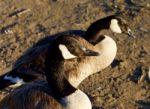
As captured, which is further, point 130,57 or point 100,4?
point 100,4

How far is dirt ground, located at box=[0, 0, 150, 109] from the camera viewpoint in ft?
24.8

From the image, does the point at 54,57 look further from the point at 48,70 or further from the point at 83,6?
the point at 83,6

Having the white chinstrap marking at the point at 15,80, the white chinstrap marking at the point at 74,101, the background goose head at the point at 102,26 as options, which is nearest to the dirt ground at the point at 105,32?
the background goose head at the point at 102,26

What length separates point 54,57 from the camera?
248 inches

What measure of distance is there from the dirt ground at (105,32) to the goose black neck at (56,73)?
3.52ft

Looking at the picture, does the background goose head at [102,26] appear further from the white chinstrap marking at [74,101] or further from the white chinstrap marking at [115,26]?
the white chinstrap marking at [74,101]

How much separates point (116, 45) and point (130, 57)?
412 millimetres

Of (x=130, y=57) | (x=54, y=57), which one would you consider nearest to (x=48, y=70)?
(x=54, y=57)

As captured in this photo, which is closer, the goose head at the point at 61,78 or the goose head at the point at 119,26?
the goose head at the point at 61,78

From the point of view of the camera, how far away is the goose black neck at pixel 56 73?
20.7 ft

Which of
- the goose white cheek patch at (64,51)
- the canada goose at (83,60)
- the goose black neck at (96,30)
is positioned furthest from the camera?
the goose black neck at (96,30)

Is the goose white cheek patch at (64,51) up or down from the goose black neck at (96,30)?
up

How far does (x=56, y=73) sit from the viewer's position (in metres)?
6.35

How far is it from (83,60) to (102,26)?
75 cm
